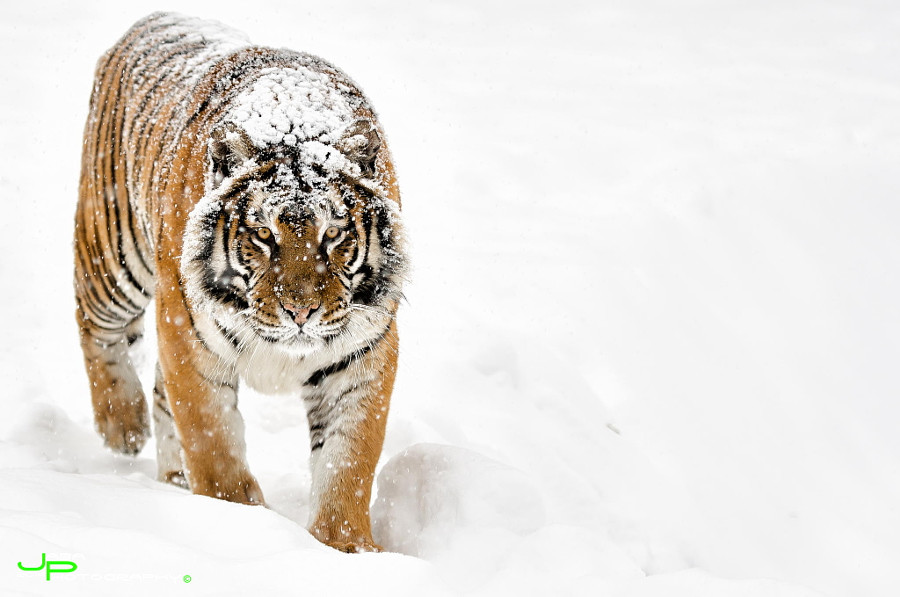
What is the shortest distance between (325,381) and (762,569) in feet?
6.73

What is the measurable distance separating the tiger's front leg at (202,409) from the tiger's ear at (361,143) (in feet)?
2.19

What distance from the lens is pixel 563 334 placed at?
4.85m

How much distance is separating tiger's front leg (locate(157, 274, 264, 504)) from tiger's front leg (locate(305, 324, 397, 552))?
0.80 feet

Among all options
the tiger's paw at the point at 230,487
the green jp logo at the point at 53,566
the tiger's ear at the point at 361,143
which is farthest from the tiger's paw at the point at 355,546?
the tiger's ear at the point at 361,143

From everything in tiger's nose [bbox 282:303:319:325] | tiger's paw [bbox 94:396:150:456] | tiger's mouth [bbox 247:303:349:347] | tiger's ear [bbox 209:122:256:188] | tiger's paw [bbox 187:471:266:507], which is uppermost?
→ tiger's ear [bbox 209:122:256:188]

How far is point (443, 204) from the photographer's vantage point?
6.23m

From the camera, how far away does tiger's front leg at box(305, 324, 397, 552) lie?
8.47 feet

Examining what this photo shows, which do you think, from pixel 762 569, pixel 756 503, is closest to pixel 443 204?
pixel 756 503

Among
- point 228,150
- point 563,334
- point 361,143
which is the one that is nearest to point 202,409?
point 228,150

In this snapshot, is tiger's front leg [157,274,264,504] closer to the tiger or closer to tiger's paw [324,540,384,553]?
the tiger

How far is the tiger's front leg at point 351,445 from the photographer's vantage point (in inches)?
102

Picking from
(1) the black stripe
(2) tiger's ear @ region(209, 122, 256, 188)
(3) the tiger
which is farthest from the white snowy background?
(2) tiger's ear @ region(209, 122, 256, 188)

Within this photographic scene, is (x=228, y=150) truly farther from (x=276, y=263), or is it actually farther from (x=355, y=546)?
(x=355, y=546)

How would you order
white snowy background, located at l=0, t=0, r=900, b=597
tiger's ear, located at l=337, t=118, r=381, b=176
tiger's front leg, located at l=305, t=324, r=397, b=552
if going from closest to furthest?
white snowy background, located at l=0, t=0, r=900, b=597 → tiger's ear, located at l=337, t=118, r=381, b=176 → tiger's front leg, located at l=305, t=324, r=397, b=552
